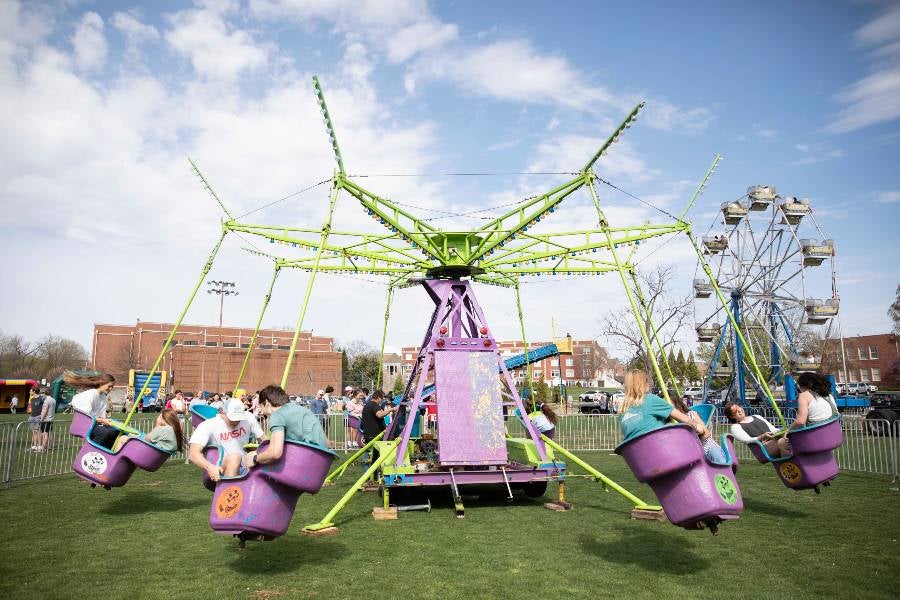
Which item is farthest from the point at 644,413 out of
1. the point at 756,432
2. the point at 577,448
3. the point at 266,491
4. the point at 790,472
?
the point at 577,448

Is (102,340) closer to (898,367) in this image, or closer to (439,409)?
(439,409)

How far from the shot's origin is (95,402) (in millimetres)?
9008

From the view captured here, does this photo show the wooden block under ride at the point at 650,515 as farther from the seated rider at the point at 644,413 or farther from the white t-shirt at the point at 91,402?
the white t-shirt at the point at 91,402

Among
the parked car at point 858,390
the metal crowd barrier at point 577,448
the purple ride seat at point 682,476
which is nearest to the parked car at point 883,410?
the metal crowd barrier at point 577,448

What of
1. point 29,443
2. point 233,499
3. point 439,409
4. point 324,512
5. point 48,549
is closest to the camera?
point 233,499

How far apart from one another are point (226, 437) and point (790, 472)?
7.03 meters

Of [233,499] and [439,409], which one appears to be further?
[439,409]

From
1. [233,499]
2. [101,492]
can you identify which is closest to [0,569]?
[233,499]

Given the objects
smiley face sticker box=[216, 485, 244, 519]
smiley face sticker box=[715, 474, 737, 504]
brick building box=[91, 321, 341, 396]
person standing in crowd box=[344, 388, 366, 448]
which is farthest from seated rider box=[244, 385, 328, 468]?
brick building box=[91, 321, 341, 396]

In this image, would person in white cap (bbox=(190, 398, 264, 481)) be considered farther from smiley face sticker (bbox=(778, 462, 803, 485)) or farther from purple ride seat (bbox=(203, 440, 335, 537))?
smiley face sticker (bbox=(778, 462, 803, 485))

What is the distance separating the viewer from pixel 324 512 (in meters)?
9.12

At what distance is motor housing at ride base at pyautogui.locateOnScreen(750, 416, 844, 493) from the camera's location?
23.8ft

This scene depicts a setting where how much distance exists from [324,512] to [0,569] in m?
4.16

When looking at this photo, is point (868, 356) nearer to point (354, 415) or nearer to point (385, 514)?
point (354, 415)
